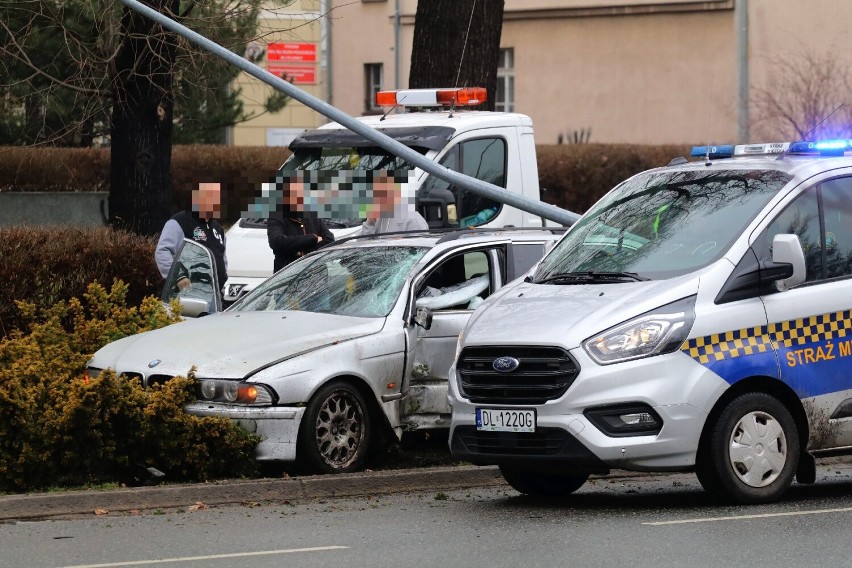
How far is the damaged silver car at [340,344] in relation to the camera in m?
9.84

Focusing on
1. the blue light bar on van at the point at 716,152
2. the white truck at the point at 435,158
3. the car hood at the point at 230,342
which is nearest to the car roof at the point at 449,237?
the car hood at the point at 230,342

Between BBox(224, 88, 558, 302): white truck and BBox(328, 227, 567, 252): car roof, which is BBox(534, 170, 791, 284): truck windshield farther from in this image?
BBox(224, 88, 558, 302): white truck

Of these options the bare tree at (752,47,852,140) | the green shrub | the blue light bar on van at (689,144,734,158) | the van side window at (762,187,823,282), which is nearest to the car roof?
the blue light bar on van at (689,144,734,158)

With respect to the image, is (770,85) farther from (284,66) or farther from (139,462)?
(139,462)

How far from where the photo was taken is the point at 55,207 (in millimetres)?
22359

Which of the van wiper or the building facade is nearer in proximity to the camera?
the van wiper

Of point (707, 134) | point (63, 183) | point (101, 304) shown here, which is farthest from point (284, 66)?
point (101, 304)

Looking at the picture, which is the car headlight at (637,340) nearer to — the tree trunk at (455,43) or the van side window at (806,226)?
the van side window at (806,226)

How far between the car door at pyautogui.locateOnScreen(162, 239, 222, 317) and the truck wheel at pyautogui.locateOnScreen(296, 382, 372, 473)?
7.80 ft

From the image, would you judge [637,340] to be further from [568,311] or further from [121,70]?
[121,70]

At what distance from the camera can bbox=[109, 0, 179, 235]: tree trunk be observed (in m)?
16.1

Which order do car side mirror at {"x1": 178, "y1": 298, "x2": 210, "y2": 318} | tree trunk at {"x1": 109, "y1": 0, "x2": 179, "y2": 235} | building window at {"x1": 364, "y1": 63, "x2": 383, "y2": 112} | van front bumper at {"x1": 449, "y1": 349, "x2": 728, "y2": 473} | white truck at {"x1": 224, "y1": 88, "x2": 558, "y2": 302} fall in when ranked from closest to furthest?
van front bumper at {"x1": 449, "y1": 349, "x2": 728, "y2": 473}
car side mirror at {"x1": 178, "y1": 298, "x2": 210, "y2": 318}
white truck at {"x1": 224, "y1": 88, "x2": 558, "y2": 302}
tree trunk at {"x1": 109, "y1": 0, "x2": 179, "y2": 235}
building window at {"x1": 364, "y1": 63, "x2": 383, "y2": 112}

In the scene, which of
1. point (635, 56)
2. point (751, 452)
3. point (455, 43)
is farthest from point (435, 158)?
point (635, 56)

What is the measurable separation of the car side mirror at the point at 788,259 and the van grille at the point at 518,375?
1.26m
